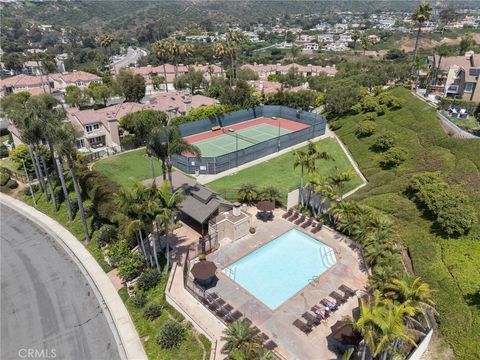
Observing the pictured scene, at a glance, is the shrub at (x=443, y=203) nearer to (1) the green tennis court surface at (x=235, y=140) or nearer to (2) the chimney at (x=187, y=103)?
(1) the green tennis court surface at (x=235, y=140)

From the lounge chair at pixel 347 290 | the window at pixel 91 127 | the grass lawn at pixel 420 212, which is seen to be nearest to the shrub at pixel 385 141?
the grass lawn at pixel 420 212

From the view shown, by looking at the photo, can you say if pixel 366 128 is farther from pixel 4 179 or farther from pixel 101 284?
pixel 4 179

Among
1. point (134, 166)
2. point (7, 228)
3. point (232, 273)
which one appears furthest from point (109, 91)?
point (232, 273)

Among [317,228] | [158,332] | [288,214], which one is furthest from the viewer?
[288,214]

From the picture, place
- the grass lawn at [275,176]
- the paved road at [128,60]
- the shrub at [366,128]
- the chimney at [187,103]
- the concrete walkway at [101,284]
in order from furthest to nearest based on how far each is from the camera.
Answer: the paved road at [128,60] → the chimney at [187,103] → the shrub at [366,128] → the grass lawn at [275,176] → the concrete walkway at [101,284]

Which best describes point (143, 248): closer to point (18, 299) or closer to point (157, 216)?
point (157, 216)

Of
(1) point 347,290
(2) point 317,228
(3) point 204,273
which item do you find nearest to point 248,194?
(2) point 317,228

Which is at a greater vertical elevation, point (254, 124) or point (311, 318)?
point (311, 318)

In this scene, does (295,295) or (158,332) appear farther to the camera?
(295,295)
